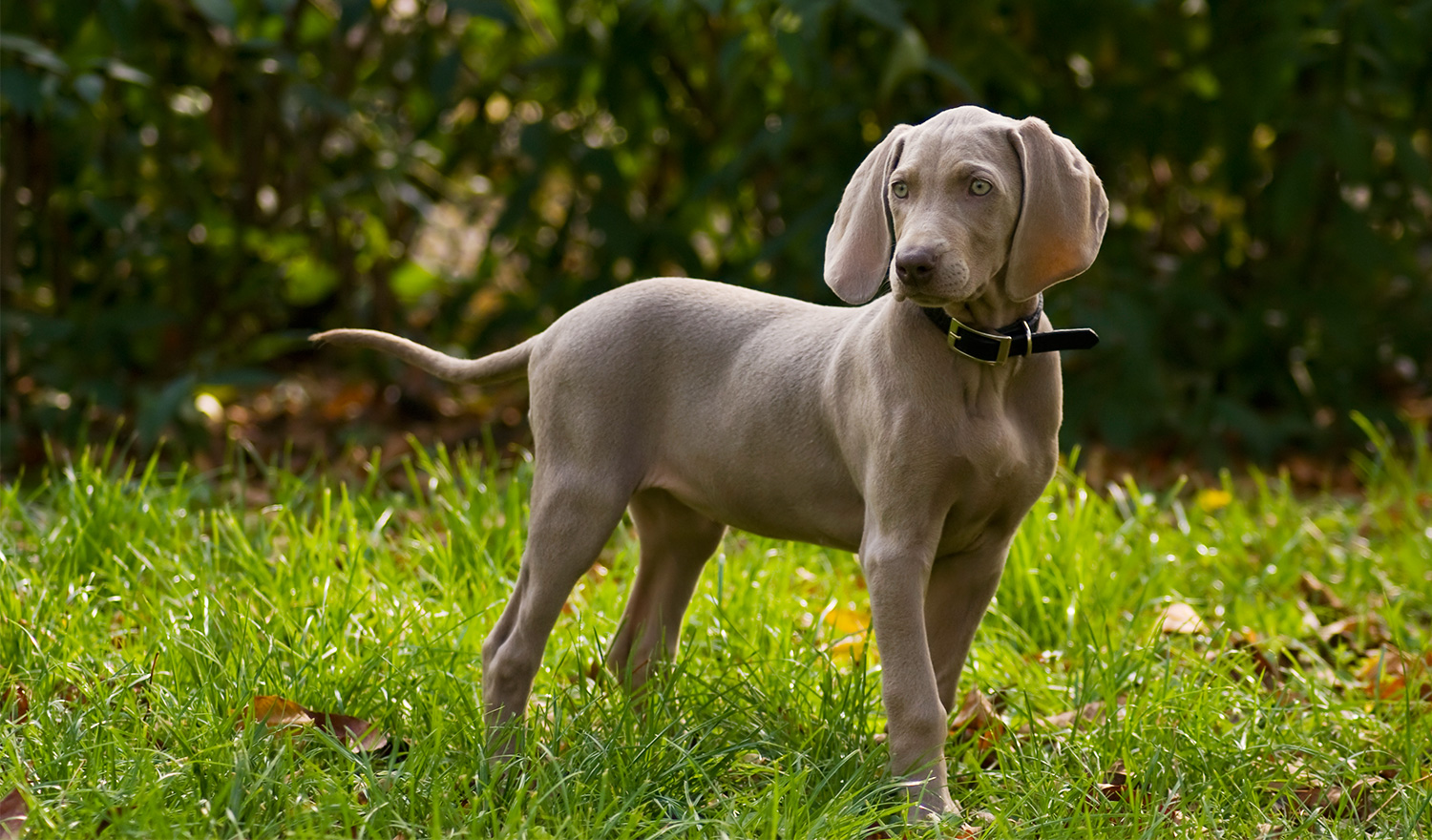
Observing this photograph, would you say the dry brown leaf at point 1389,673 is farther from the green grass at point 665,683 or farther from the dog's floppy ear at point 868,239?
the dog's floppy ear at point 868,239

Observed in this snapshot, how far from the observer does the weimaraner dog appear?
2324 mm

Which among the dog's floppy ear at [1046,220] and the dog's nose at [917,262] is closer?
the dog's nose at [917,262]

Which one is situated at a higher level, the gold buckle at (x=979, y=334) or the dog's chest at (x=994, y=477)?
the gold buckle at (x=979, y=334)

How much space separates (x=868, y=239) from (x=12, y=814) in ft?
5.42

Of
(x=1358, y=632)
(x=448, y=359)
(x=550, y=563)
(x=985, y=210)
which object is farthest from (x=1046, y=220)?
(x=1358, y=632)

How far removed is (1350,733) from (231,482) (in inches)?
127

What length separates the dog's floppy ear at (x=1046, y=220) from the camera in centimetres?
232

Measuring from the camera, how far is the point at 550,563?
271 cm

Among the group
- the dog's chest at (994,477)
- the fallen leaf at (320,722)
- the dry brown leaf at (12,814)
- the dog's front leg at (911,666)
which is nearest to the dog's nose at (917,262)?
the dog's chest at (994,477)

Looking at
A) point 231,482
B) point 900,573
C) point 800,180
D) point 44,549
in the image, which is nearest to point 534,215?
point 800,180

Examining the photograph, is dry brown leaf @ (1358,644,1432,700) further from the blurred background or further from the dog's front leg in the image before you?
the blurred background

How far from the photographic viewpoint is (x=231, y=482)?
14.8 feet

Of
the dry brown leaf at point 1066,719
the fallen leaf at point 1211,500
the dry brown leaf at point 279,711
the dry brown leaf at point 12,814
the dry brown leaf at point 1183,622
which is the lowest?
the fallen leaf at point 1211,500

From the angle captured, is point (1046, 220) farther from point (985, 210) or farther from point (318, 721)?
point (318, 721)
